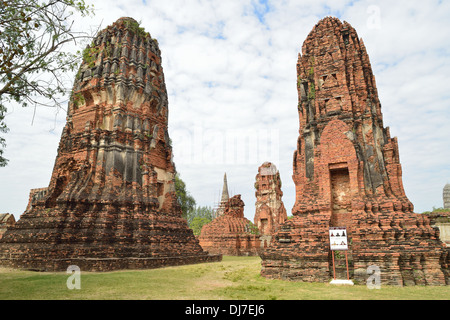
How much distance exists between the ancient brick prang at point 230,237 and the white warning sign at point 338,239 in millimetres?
19921

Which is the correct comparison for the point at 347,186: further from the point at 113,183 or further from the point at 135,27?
the point at 135,27

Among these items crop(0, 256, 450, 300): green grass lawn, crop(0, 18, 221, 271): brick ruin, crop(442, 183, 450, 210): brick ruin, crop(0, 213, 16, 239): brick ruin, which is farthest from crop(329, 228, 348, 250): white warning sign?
crop(442, 183, 450, 210): brick ruin

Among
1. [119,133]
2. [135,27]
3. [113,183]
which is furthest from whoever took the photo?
[135,27]

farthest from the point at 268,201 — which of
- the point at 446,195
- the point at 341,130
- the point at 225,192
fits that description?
the point at 446,195

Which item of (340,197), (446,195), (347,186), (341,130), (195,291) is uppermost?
(341,130)

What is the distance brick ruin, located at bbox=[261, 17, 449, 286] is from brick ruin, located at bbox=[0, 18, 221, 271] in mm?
7239

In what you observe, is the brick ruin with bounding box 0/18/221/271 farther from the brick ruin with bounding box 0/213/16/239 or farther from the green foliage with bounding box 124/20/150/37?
the brick ruin with bounding box 0/213/16/239

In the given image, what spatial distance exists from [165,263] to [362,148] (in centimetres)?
1032

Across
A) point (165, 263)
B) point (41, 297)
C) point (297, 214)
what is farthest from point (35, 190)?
point (297, 214)

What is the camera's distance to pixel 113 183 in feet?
50.8

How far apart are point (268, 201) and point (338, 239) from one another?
2583 cm

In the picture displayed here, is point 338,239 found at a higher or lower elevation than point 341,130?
lower

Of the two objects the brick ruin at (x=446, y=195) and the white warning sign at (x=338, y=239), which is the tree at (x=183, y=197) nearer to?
the white warning sign at (x=338, y=239)

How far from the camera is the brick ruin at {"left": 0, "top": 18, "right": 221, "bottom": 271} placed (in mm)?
12906
